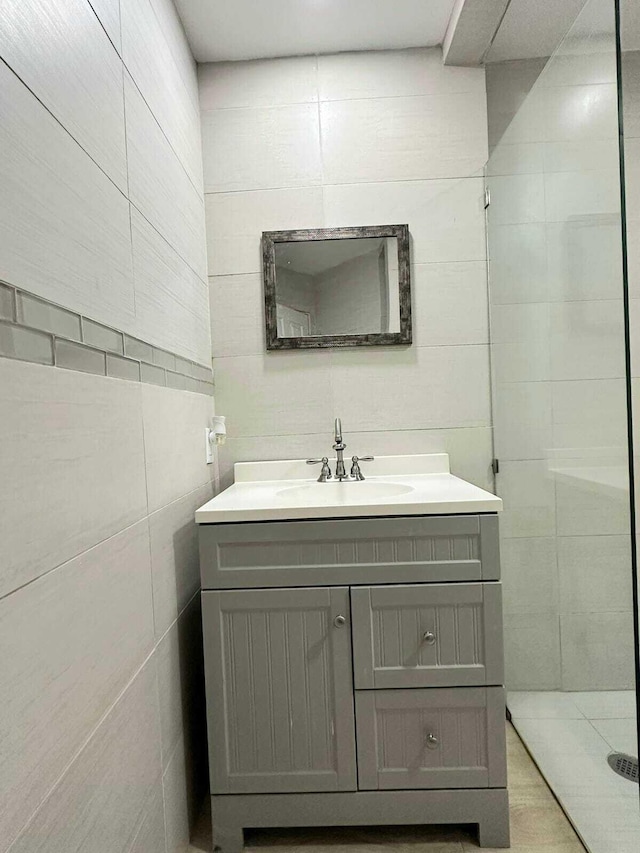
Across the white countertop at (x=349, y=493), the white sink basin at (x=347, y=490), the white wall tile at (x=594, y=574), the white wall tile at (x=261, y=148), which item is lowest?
the white wall tile at (x=594, y=574)

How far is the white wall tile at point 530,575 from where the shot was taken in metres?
1.49

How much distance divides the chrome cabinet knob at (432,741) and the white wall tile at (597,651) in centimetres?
35

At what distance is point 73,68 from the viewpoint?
36.1 inches

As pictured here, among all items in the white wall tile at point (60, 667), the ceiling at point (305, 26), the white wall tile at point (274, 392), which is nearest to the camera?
the white wall tile at point (60, 667)

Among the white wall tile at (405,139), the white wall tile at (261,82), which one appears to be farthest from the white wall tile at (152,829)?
the white wall tile at (261,82)

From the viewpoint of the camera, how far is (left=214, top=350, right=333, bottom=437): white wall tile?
1971mm

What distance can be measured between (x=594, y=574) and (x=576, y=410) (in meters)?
0.37

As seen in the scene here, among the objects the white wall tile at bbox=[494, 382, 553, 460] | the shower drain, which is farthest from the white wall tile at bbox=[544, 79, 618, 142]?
the shower drain

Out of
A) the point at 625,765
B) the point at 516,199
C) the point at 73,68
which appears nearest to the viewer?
the point at 73,68

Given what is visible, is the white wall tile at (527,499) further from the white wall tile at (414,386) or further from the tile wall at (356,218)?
the white wall tile at (414,386)

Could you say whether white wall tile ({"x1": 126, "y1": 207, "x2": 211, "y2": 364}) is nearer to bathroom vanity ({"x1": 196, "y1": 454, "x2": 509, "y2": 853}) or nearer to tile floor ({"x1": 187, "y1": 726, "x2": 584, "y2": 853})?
bathroom vanity ({"x1": 196, "y1": 454, "x2": 509, "y2": 853})

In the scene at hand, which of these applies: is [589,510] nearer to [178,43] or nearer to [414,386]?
[414,386]

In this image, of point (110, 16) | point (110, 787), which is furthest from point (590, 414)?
point (110, 16)

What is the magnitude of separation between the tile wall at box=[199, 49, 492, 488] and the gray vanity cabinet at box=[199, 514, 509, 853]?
646 millimetres
